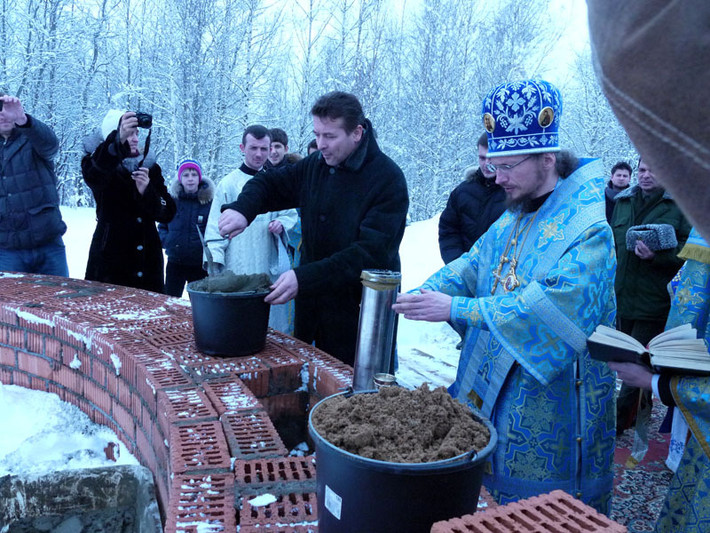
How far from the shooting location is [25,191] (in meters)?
4.38

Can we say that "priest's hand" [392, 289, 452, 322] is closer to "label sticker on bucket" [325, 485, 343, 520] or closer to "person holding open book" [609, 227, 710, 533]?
"person holding open book" [609, 227, 710, 533]

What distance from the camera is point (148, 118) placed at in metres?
3.67

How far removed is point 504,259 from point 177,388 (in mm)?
1357

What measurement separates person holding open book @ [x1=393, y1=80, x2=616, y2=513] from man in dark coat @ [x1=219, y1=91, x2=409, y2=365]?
28.7 inches

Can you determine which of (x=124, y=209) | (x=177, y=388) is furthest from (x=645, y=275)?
(x=124, y=209)

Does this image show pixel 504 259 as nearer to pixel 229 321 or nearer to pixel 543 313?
pixel 543 313

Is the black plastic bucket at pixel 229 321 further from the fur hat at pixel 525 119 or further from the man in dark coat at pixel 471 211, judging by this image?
the man in dark coat at pixel 471 211

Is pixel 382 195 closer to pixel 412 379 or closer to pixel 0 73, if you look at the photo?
pixel 412 379

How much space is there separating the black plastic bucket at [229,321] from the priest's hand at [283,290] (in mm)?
39

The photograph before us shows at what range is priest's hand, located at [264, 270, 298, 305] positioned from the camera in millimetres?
2328

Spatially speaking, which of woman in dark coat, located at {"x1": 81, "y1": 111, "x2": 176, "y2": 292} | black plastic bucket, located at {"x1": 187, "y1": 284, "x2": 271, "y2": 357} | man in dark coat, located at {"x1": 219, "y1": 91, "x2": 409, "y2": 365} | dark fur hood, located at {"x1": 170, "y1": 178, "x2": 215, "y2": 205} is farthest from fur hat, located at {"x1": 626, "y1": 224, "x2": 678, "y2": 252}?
dark fur hood, located at {"x1": 170, "y1": 178, "x2": 215, "y2": 205}

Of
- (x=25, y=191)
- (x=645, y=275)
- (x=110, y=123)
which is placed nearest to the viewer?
(x=110, y=123)

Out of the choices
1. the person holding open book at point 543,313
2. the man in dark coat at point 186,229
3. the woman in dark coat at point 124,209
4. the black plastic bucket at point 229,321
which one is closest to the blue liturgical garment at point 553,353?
the person holding open book at point 543,313

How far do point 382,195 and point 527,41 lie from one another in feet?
75.6
